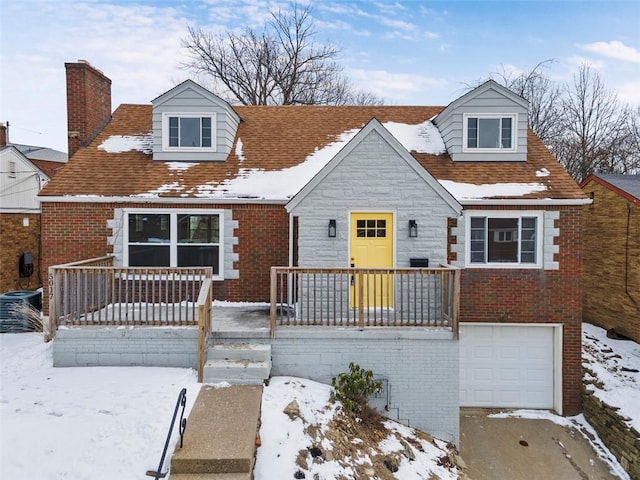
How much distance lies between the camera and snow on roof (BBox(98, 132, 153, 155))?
35.6 feet

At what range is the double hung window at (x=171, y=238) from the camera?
9.57 metres

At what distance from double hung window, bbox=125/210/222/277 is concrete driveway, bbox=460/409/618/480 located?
674 cm

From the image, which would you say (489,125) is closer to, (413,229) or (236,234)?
(413,229)

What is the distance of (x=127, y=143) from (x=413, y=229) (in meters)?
8.23

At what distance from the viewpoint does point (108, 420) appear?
543 centimetres

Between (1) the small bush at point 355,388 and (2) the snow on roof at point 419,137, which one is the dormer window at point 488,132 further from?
(1) the small bush at point 355,388

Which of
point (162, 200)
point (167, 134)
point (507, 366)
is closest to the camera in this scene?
point (162, 200)

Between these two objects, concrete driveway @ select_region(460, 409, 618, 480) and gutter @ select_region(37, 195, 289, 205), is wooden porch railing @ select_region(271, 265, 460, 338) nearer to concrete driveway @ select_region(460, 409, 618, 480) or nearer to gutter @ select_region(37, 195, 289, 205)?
gutter @ select_region(37, 195, 289, 205)

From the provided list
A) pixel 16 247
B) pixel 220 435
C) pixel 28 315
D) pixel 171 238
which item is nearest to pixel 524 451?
pixel 220 435

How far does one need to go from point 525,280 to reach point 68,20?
1341 centimetres

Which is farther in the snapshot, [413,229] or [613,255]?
[613,255]

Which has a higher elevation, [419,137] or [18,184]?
[419,137]

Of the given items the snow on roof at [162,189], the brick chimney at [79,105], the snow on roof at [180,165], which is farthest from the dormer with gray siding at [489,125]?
the brick chimney at [79,105]

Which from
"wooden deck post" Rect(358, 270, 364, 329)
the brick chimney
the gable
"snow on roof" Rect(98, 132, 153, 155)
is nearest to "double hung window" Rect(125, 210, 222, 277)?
"snow on roof" Rect(98, 132, 153, 155)
